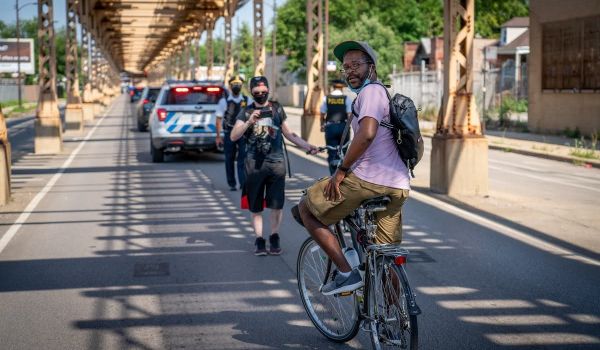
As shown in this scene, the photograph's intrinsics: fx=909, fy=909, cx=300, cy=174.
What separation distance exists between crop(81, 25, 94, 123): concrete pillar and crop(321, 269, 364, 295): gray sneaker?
4267cm

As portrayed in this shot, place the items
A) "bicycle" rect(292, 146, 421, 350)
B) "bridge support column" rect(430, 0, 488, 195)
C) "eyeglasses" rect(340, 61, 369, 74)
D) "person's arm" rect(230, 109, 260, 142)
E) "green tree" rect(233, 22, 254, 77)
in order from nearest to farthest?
"bicycle" rect(292, 146, 421, 350), "eyeglasses" rect(340, 61, 369, 74), "person's arm" rect(230, 109, 260, 142), "bridge support column" rect(430, 0, 488, 195), "green tree" rect(233, 22, 254, 77)

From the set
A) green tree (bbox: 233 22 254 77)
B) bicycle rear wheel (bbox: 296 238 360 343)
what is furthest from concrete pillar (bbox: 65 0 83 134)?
green tree (bbox: 233 22 254 77)

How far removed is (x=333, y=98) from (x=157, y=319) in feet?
27.1

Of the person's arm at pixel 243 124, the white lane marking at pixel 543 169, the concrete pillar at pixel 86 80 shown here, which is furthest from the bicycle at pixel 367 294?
the concrete pillar at pixel 86 80

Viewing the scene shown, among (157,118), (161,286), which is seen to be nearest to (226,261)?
(161,286)

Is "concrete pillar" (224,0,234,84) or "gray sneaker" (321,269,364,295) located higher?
"concrete pillar" (224,0,234,84)

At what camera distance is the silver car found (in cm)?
2062

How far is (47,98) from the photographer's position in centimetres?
2519

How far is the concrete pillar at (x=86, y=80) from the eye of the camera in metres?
48.6

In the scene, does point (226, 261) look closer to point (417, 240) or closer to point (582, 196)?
point (417, 240)

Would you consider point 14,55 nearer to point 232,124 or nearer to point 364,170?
point 232,124

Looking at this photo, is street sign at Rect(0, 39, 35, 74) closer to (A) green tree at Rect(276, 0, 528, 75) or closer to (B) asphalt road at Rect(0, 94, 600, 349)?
(A) green tree at Rect(276, 0, 528, 75)

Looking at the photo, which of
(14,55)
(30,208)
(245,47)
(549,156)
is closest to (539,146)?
(549,156)

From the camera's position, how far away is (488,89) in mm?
40875
